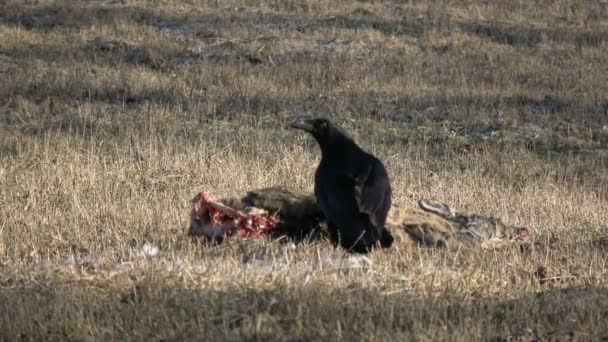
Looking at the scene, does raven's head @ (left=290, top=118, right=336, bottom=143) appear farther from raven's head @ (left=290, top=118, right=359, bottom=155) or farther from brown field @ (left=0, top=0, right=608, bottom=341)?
brown field @ (left=0, top=0, right=608, bottom=341)

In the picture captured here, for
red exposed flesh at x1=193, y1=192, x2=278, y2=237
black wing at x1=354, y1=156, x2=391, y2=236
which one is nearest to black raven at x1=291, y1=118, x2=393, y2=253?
black wing at x1=354, y1=156, x2=391, y2=236

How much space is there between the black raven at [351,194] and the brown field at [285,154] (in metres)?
0.18

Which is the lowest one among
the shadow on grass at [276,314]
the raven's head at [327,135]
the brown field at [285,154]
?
the brown field at [285,154]

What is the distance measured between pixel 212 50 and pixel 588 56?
25.8ft

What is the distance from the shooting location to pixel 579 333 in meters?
5.76

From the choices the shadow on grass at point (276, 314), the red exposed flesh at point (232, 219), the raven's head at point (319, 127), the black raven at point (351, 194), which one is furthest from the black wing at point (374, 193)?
the shadow on grass at point (276, 314)

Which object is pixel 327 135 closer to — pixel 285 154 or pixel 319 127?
pixel 319 127

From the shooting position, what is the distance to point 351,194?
7.77 meters

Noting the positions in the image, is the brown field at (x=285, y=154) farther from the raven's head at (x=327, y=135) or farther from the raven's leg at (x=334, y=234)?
the raven's head at (x=327, y=135)

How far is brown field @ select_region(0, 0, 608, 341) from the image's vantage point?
6.07 metres

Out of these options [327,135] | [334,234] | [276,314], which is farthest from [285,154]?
[276,314]

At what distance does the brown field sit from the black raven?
18 centimetres

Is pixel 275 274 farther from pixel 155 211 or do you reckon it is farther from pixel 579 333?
pixel 155 211

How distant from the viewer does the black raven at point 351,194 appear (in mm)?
7676
